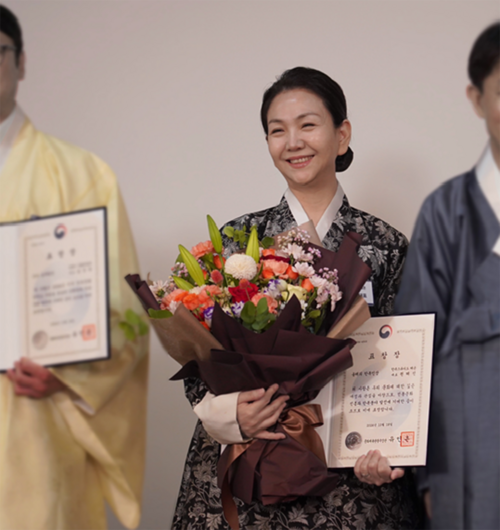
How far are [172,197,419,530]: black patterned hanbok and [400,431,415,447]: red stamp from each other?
0.76 ft

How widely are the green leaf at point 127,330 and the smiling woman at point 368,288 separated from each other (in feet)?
1.30

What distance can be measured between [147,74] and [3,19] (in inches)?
20.6

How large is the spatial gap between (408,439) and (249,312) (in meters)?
0.38

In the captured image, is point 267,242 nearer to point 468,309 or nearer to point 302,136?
point 302,136

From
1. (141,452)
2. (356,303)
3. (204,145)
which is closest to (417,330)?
(356,303)

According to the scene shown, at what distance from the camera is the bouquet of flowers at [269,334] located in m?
1.31

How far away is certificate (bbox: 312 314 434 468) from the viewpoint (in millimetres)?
1289

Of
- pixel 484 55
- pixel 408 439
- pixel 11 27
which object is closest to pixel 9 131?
pixel 11 27

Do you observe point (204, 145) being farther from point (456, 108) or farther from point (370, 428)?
point (370, 428)

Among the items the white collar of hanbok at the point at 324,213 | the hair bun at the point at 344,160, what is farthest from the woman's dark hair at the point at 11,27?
the hair bun at the point at 344,160

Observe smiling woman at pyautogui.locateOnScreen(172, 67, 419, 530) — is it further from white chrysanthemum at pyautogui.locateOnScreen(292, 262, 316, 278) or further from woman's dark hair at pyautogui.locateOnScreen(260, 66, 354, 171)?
white chrysanthemum at pyautogui.locateOnScreen(292, 262, 316, 278)

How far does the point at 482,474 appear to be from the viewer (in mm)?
1084

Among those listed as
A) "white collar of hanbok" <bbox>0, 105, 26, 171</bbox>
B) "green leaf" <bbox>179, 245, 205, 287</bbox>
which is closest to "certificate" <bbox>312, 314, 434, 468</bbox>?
"green leaf" <bbox>179, 245, 205, 287</bbox>

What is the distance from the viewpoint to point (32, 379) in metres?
0.97
